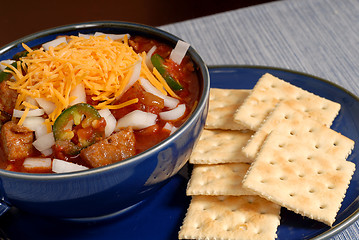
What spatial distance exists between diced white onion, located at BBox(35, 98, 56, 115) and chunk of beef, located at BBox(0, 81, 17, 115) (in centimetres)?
17

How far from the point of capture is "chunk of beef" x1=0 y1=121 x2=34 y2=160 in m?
1.73

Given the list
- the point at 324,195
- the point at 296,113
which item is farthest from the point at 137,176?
the point at 296,113

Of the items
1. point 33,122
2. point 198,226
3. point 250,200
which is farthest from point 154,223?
point 33,122

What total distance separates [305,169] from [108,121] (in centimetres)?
84

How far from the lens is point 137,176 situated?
166 cm

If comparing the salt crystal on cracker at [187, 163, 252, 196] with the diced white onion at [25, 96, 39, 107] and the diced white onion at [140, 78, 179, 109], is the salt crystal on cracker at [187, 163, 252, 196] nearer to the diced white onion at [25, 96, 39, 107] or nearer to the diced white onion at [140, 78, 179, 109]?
the diced white onion at [140, 78, 179, 109]

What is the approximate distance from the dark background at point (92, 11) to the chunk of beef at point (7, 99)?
14.7 feet

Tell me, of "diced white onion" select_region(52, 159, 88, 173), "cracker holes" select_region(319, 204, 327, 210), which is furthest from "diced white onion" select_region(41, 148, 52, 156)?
"cracker holes" select_region(319, 204, 327, 210)

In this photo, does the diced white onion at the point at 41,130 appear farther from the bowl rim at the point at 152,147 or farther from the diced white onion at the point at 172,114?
the diced white onion at the point at 172,114

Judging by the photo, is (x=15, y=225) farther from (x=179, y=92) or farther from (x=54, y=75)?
(x=179, y=92)

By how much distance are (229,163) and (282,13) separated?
63.3 inches

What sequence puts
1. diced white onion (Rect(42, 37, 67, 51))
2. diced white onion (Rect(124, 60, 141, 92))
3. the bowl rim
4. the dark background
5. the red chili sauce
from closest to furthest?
the bowl rim
the red chili sauce
diced white onion (Rect(124, 60, 141, 92))
diced white onion (Rect(42, 37, 67, 51))
the dark background

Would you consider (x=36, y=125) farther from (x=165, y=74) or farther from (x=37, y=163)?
(x=165, y=74)

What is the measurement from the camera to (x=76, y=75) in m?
1.78
